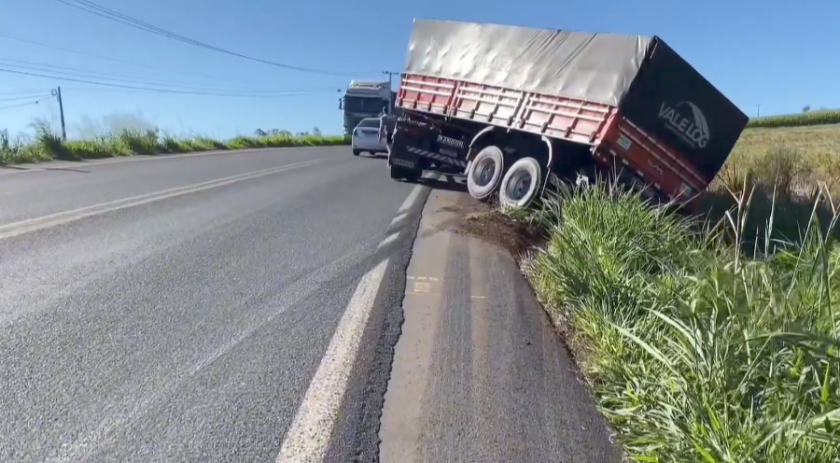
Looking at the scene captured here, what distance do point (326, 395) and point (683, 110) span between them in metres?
7.68

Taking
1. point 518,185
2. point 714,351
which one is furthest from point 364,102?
point 714,351

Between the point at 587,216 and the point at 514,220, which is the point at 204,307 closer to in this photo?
the point at 587,216

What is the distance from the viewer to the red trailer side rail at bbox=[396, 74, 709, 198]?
8469 millimetres

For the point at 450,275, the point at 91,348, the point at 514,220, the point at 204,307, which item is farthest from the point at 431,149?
the point at 91,348

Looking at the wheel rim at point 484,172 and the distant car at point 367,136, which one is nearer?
the wheel rim at point 484,172

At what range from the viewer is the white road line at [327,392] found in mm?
2553

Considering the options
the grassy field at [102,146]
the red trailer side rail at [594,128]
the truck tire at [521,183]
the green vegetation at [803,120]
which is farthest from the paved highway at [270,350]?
the green vegetation at [803,120]

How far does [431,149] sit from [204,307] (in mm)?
9815

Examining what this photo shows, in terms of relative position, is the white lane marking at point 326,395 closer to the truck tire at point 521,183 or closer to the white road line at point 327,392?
the white road line at point 327,392

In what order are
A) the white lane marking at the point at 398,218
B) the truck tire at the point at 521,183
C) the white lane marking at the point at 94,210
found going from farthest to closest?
the truck tire at the point at 521,183 < the white lane marking at the point at 398,218 < the white lane marking at the point at 94,210

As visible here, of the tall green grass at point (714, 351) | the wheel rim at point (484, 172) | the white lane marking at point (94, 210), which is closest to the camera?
the tall green grass at point (714, 351)

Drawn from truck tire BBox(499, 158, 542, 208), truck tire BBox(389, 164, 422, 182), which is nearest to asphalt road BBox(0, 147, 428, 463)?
truck tire BBox(499, 158, 542, 208)

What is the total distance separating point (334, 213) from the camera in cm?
849

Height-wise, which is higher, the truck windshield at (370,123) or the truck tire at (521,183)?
the truck windshield at (370,123)
